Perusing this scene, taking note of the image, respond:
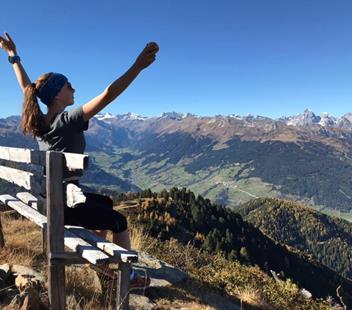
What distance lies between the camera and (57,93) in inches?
250

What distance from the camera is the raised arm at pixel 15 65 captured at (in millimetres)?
7676

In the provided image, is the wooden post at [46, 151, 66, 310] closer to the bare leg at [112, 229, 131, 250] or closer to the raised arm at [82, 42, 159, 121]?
the raised arm at [82, 42, 159, 121]

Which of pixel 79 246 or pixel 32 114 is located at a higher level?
pixel 32 114

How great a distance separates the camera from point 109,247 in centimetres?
594

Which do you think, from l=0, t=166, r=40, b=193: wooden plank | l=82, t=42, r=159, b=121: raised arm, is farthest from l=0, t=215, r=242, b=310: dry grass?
l=82, t=42, r=159, b=121: raised arm

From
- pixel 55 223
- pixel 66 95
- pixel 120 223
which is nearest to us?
pixel 55 223

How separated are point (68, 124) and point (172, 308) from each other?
13.5 feet

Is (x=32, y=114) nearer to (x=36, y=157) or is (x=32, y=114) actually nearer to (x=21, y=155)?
(x=21, y=155)

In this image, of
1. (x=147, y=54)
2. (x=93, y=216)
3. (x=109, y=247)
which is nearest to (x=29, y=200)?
(x=93, y=216)

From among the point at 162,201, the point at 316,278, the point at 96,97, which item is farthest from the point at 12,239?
the point at 316,278

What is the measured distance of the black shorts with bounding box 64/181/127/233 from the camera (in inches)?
251

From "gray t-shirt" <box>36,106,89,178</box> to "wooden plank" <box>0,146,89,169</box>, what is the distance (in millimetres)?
356

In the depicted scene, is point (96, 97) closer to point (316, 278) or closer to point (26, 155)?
point (26, 155)

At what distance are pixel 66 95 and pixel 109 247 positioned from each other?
227cm
